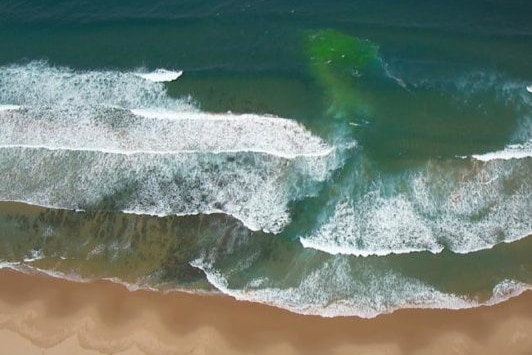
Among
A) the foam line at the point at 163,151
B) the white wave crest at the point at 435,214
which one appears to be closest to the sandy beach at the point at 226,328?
the white wave crest at the point at 435,214

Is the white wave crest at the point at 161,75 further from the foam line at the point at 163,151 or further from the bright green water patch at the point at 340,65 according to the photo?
the bright green water patch at the point at 340,65

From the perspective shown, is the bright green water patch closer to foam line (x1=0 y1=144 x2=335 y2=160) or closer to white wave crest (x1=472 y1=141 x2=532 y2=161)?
foam line (x1=0 y1=144 x2=335 y2=160)

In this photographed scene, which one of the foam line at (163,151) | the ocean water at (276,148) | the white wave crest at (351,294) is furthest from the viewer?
the foam line at (163,151)

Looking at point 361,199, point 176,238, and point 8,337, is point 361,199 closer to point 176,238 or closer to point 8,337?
point 176,238

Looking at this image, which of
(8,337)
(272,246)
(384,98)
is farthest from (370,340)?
(8,337)

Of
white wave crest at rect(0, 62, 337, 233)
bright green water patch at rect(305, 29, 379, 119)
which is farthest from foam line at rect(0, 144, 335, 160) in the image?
bright green water patch at rect(305, 29, 379, 119)
